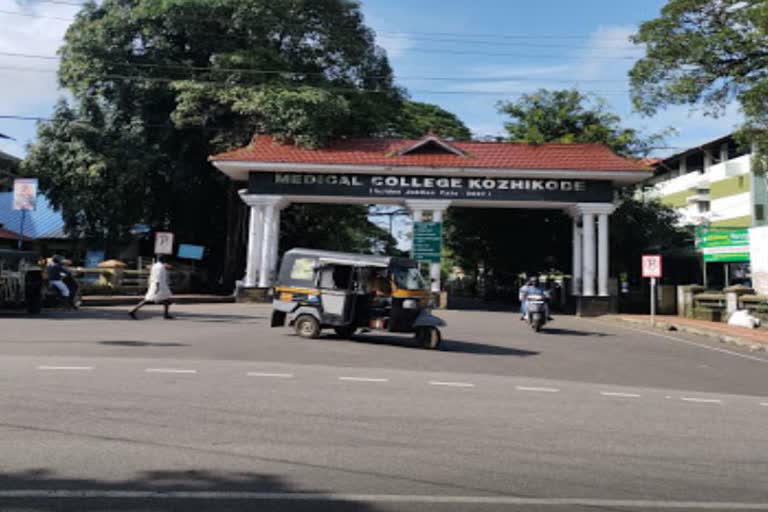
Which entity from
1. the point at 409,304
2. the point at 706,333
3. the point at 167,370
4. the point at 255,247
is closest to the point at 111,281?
the point at 255,247

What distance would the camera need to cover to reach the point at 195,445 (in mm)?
5289

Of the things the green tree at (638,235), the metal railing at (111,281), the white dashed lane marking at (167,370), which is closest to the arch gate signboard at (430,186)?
the metal railing at (111,281)

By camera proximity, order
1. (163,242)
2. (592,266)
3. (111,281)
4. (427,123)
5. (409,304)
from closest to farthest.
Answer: (409,304) → (163,242) → (111,281) → (592,266) → (427,123)

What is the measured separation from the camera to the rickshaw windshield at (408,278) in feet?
44.5

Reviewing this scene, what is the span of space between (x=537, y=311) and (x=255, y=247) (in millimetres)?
13859

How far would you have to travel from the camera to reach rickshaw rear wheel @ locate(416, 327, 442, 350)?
43.9 feet

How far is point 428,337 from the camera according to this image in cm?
1350

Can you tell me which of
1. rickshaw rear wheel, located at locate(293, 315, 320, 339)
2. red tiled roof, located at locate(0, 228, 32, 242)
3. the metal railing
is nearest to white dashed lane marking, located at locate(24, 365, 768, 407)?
rickshaw rear wheel, located at locate(293, 315, 320, 339)

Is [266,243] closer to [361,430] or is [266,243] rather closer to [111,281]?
[111,281]

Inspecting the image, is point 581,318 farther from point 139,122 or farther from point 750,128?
point 139,122

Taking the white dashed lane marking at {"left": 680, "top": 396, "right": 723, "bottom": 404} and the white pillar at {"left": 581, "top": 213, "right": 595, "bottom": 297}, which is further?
the white pillar at {"left": 581, "top": 213, "right": 595, "bottom": 297}

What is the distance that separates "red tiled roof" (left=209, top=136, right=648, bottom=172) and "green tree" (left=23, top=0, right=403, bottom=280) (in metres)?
1.06

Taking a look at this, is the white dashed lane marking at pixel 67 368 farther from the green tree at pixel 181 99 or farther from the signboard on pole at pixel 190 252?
the signboard on pole at pixel 190 252

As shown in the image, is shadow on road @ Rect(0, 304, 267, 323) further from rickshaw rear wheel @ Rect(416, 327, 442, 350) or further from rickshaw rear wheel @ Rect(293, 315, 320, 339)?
rickshaw rear wheel @ Rect(416, 327, 442, 350)
